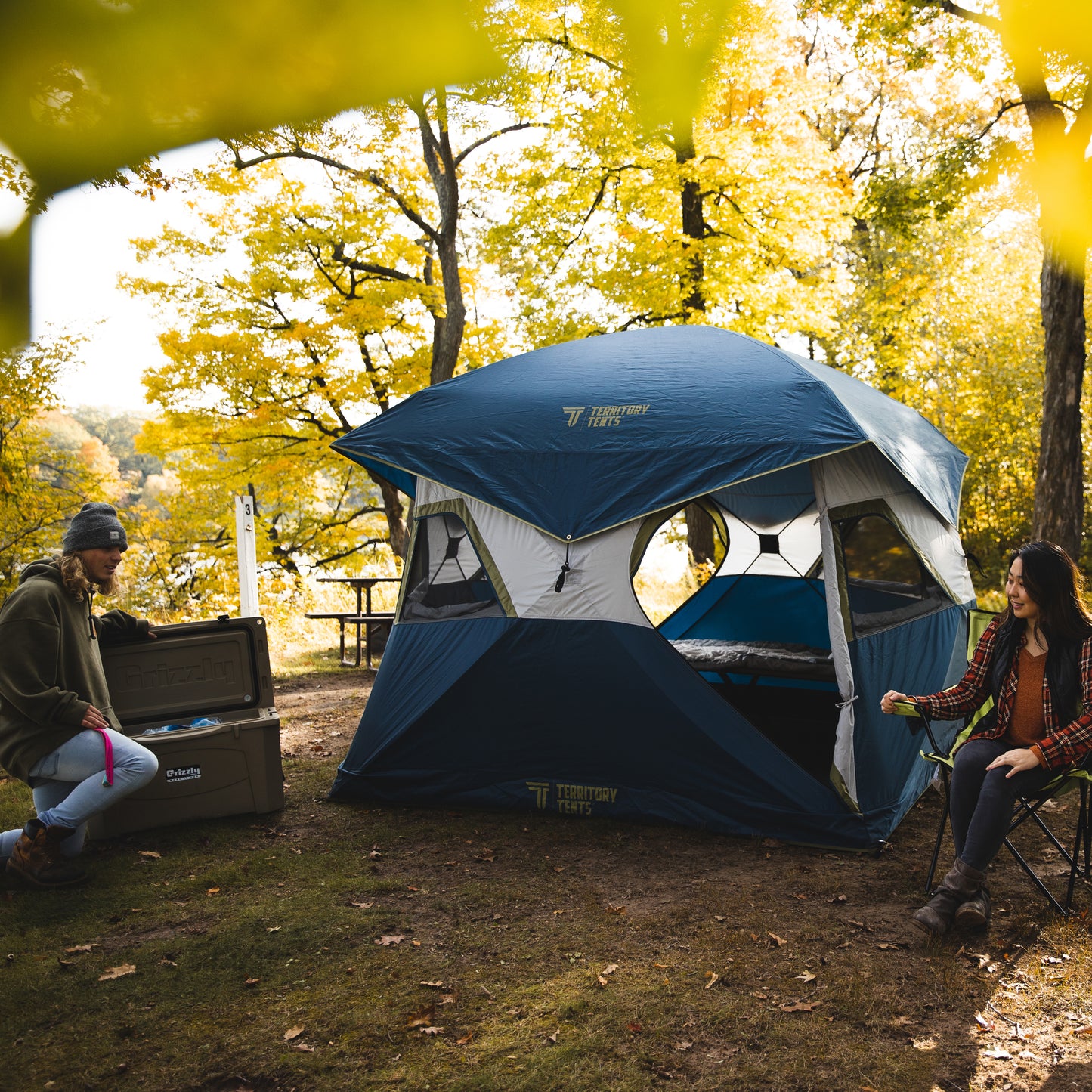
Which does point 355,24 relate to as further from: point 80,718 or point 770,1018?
point 80,718

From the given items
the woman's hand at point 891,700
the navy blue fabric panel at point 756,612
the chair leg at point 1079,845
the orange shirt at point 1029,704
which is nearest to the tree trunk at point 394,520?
the navy blue fabric panel at point 756,612

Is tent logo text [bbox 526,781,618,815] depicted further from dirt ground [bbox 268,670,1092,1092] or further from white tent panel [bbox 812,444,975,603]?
white tent panel [bbox 812,444,975,603]

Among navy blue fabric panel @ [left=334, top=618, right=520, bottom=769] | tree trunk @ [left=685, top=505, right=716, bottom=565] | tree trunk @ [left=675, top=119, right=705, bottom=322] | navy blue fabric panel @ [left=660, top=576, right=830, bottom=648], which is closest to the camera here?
navy blue fabric panel @ [left=334, top=618, right=520, bottom=769]

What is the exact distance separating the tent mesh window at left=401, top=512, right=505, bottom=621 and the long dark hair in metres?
2.36

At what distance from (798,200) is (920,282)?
6.05m

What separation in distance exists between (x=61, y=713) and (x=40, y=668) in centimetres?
19

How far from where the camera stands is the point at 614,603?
177 inches

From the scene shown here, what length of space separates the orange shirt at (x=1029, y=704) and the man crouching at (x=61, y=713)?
133 inches

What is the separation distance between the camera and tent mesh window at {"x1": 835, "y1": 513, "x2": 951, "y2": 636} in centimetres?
520

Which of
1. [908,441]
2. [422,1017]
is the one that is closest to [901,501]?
[908,441]

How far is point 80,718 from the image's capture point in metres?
3.64

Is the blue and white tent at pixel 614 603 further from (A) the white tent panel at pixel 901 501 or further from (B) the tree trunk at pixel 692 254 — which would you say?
(B) the tree trunk at pixel 692 254

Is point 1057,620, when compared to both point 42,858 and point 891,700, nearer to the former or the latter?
point 891,700

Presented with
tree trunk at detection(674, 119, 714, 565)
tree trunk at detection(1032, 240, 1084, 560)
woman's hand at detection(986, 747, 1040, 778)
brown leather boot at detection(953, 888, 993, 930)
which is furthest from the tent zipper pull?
tree trunk at detection(1032, 240, 1084, 560)
